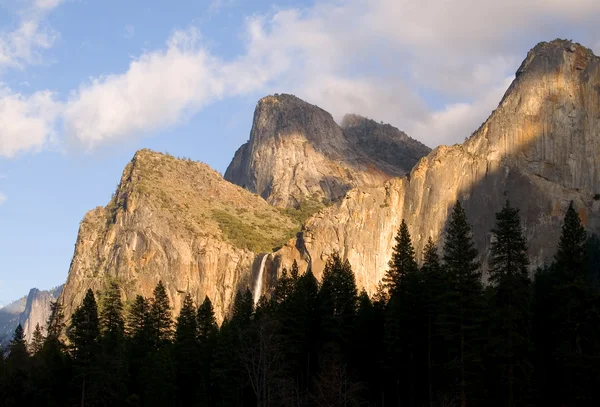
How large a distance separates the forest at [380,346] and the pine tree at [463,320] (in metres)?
0.10

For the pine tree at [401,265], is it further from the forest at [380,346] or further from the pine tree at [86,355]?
the pine tree at [86,355]

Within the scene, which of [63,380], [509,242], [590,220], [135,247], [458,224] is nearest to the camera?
[509,242]

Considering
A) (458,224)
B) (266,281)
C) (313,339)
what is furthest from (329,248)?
(458,224)

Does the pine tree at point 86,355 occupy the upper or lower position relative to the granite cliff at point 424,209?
lower

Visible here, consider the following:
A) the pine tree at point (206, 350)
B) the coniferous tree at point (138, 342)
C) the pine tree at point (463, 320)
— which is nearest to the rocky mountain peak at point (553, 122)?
the pine tree at point (206, 350)

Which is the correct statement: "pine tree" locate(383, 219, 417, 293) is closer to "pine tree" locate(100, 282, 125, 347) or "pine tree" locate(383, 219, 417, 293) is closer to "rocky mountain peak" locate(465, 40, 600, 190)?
"pine tree" locate(100, 282, 125, 347)

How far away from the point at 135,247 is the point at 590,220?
95.3m

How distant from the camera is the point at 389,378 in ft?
213

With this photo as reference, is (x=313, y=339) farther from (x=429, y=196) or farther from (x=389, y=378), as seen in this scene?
(x=429, y=196)

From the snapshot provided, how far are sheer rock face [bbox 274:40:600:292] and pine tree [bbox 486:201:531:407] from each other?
87.2 m

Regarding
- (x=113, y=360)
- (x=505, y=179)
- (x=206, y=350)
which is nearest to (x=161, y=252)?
(x=505, y=179)

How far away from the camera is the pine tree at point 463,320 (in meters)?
49.7

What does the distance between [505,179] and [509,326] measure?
9736 cm

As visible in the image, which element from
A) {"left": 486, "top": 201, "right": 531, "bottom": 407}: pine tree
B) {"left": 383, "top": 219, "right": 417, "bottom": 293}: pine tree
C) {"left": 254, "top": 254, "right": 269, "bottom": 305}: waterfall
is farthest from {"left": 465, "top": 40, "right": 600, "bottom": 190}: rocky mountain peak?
{"left": 486, "top": 201, "right": 531, "bottom": 407}: pine tree
